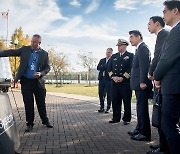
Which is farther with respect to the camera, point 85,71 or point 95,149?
point 85,71

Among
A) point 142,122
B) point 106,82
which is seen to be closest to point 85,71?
point 106,82

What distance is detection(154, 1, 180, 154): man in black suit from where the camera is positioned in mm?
3847

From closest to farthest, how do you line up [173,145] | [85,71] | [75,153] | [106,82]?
[173,145] → [75,153] → [106,82] → [85,71]

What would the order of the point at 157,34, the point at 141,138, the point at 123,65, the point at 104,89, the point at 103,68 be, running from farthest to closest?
the point at 104,89, the point at 103,68, the point at 123,65, the point at 141,138, the point at 157,34

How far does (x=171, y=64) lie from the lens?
3.89 metres

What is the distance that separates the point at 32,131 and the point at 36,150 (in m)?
1.78

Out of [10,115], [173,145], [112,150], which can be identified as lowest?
[112,150]

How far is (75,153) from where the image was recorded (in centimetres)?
491

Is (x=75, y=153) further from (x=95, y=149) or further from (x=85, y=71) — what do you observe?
(x=85, y=71)

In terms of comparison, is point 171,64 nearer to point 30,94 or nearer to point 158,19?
point 158,19

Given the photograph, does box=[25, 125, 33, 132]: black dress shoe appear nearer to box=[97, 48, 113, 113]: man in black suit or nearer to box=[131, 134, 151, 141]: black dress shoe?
box=[131, 134, 151, 141]: black dress shoe

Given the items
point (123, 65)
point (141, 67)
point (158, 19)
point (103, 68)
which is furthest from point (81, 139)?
point (103, 68)

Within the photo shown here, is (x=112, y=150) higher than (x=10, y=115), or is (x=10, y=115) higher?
(x=10, y=115)

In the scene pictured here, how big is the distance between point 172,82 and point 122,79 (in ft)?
12.6
